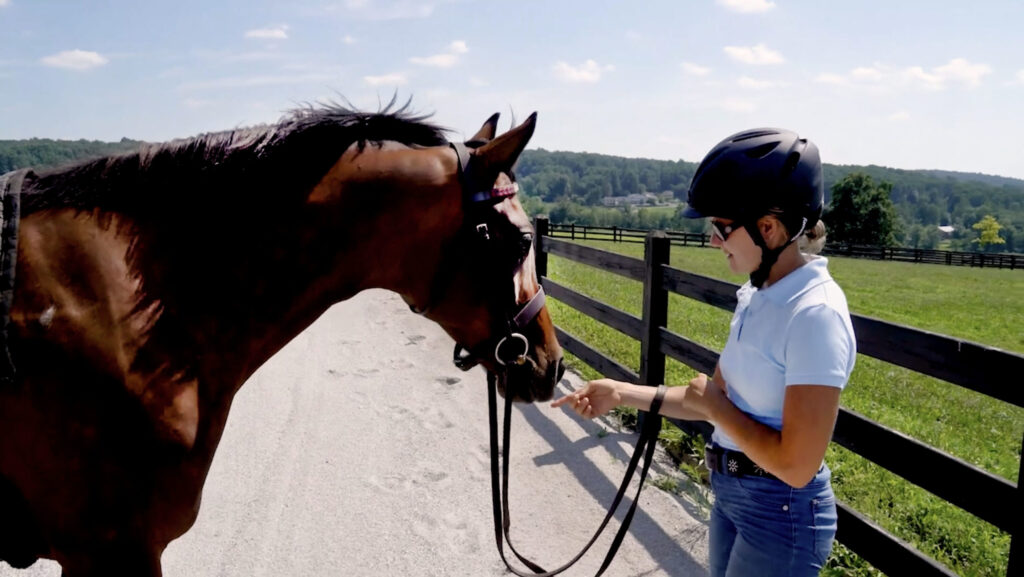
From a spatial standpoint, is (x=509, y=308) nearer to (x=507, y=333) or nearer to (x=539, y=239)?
(x=507, y=333)

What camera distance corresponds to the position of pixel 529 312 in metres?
2.09

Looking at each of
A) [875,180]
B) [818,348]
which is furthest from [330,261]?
[875,180]

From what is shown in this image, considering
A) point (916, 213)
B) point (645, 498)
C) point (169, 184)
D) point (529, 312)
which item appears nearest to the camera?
point (169, 184)

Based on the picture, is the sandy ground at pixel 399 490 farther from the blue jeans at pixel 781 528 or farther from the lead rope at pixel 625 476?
the blue jeans at pixel 781 528

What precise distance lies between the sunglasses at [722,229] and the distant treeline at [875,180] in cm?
8122

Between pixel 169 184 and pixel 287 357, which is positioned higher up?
pixel 169 184

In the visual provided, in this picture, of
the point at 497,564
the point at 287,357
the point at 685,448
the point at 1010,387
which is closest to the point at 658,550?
the point at 497,564

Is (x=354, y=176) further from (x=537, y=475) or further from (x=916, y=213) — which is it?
(x=916, y=213)

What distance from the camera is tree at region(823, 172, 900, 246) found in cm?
6391

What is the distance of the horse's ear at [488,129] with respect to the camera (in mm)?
2297

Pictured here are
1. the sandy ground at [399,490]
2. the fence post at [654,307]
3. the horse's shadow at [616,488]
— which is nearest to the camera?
the sandy ground at [399,490]

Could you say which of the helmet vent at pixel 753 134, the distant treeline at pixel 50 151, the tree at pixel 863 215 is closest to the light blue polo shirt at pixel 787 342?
the helmet vent at pixel 753 134

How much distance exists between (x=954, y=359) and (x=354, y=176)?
2465 mm

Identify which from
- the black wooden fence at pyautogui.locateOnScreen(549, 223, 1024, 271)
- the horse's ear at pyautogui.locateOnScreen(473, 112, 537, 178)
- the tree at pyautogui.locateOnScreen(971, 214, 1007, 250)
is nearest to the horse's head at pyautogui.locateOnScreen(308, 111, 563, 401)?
the horse's ear at pyautogui.locateOnScreen(473, 112, 537, 178)
